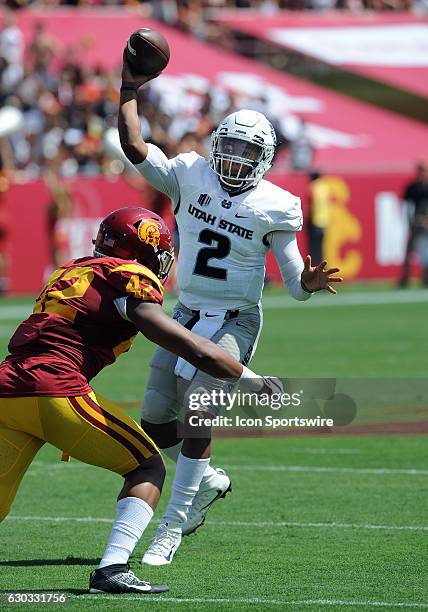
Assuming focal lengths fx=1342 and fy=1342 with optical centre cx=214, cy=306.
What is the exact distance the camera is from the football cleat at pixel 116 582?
17.1 ft

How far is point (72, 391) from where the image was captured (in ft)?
17.1

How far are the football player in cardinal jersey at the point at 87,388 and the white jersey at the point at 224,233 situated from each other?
1.02 metres

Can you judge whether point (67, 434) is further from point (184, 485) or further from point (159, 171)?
point (159, 171)

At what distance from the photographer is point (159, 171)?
21.4ft

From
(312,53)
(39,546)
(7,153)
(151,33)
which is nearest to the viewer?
(39,546)

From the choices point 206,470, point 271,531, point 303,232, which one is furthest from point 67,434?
point 303,232

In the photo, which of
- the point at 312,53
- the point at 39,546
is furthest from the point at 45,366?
the point at 312,53

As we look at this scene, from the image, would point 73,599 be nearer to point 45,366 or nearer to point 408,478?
point 45,366

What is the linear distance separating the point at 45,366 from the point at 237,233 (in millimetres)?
1488

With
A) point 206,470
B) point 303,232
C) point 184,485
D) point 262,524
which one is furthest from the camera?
point 303,232

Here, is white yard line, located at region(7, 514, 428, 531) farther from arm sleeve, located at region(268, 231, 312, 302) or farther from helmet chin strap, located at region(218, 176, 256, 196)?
helmet chin strap, located at region(218, 176, 256, 196)

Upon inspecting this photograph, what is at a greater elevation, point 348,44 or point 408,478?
point 408,478

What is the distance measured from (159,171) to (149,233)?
46.2 inches

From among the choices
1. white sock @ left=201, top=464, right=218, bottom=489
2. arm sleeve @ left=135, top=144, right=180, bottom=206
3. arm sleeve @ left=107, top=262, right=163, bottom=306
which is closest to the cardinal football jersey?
arm sleeve @ left=107, top=262, right=163, bottom=306
